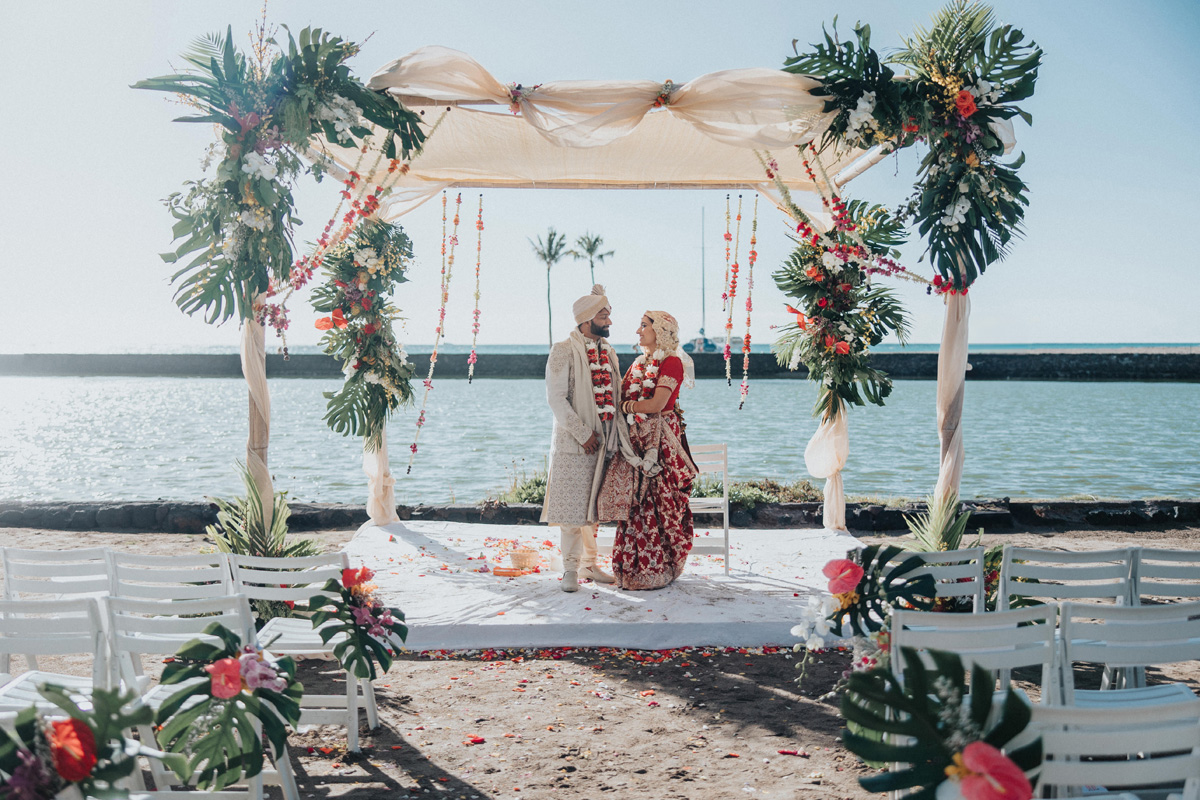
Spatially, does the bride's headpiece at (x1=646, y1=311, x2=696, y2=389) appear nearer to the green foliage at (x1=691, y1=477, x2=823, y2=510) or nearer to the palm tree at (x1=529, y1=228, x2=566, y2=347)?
the green foliage at (x1=691, y1=477, x2=823, y2=510)

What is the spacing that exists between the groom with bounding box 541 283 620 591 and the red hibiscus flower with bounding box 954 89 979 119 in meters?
2.39

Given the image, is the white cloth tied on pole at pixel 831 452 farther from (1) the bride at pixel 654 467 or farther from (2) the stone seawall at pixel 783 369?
(2) the stone seawall at pixel 783 369

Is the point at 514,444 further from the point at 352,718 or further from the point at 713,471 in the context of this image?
the point at 352,718

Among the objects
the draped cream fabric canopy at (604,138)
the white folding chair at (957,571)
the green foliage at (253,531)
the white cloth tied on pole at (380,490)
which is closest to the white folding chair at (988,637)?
the white folding chair at (957,571)

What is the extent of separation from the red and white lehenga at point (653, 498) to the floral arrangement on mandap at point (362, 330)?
2.06 meters

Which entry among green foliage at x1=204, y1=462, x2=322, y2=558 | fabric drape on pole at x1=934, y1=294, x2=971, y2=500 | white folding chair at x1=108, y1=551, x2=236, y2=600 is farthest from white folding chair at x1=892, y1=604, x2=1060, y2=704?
green foliage at x1=204, y1=462, x2=322, y2=558

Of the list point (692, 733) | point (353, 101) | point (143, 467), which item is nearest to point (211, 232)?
point (353, 101)

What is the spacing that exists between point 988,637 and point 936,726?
0.84 meters

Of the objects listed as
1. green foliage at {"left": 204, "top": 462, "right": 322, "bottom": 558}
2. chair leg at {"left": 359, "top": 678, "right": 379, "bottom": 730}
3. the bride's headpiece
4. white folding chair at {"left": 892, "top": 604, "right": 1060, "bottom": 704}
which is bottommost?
chair leg at {"left": 359, "top": 678, "right": 379, "bottom": 730}

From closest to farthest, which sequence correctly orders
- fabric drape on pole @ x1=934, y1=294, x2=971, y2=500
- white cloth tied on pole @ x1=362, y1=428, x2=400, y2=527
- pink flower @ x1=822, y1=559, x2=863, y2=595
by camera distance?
pink flower @ x1=822, y1=559, x2=863, y2=595
fabric drape on pole @ x1=934, y1=294, x2=971, y2=500
white cloth tied on pole @ x1=362, y1=428, x2=400, y2=527

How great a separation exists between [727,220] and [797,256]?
51.4 inches

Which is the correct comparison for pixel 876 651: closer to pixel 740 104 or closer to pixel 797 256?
pixel 740 104

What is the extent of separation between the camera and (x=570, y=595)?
5559 millimetres

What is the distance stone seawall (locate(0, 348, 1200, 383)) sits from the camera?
44500 millimetres
